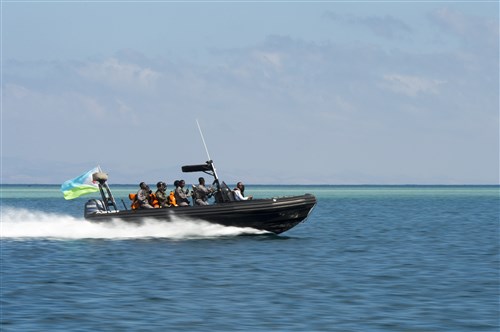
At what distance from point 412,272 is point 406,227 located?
2310 centimetres

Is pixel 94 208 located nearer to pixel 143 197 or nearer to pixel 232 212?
pixel 143 197

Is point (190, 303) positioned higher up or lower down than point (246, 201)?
lower down

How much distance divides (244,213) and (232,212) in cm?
42

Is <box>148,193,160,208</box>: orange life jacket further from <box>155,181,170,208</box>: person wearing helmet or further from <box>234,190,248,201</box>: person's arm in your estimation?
<box>234,190,248,201</box>: person's arm

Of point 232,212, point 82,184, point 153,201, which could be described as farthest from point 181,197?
point 82,184

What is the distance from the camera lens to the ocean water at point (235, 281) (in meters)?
16.1

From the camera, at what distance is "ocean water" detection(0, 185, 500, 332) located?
53.0 ft

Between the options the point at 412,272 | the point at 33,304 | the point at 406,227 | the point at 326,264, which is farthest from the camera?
the point at 406,227

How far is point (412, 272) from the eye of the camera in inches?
923

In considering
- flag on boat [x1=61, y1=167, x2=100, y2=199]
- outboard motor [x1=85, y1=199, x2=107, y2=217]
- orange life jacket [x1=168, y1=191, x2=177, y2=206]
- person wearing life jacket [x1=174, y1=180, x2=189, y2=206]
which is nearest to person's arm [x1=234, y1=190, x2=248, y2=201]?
person wearing life jacket [x1=174, y1=180, x2=189, y2=206]

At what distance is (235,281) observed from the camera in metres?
21.2

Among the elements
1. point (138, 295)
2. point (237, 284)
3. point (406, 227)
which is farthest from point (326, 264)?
point (406, 227)

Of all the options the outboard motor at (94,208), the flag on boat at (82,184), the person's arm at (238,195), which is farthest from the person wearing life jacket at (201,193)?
the flag on boat at (82,184)

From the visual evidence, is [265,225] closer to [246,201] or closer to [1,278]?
[246,201]
